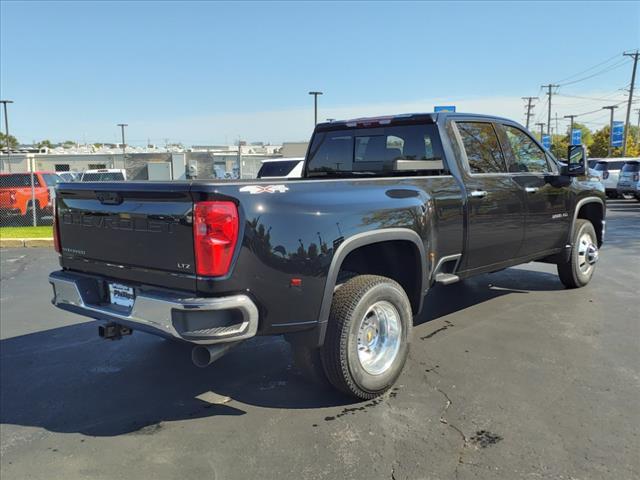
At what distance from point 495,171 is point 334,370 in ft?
8.73

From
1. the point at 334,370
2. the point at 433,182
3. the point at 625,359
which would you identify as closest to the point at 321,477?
the point at 334,370

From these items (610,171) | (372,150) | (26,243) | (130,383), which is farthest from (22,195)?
(610,171)

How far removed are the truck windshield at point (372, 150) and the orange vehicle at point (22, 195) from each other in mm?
11634

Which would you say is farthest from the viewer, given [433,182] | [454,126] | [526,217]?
[526,217]

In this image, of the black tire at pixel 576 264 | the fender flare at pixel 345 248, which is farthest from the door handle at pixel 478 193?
the black tire at pixel 576 264

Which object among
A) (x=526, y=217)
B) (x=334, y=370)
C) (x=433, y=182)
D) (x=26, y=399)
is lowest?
Result: (x=26, y=399)

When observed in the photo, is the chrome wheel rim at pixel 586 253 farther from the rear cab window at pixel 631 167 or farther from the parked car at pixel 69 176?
the parked car at pixel 69 176

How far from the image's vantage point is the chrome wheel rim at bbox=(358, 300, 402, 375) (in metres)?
3.84

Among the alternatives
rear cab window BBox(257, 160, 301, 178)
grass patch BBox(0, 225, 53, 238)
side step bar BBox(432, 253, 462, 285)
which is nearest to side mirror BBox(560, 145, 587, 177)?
side step bar BBox(432, 253, 462, 285)

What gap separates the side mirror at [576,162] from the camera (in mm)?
5906

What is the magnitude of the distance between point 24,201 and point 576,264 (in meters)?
14.6

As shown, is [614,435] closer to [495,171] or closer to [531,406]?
[531,406]

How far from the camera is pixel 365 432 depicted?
336 cm

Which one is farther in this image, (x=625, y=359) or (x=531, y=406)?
(x=625, y=359)
